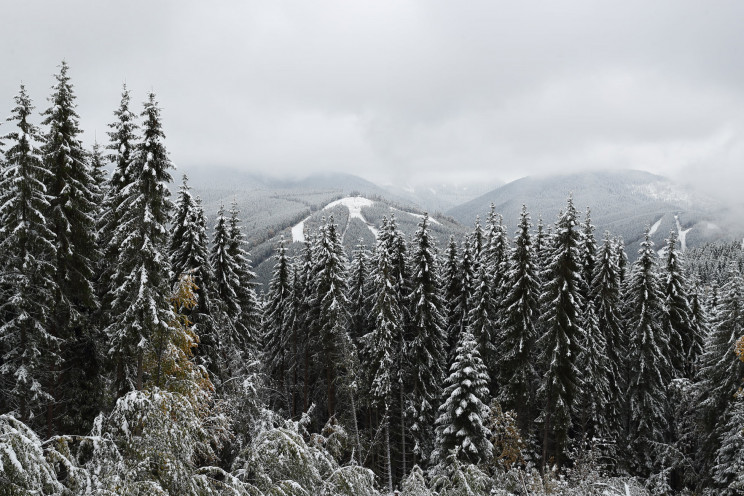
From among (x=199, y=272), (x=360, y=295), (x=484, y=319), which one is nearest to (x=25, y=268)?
(x=199, y=272)

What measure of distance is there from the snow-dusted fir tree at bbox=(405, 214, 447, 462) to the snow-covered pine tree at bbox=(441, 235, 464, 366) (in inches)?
103

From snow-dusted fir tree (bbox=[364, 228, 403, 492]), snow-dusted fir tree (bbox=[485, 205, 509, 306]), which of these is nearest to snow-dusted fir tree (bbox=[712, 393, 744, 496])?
snow-dusted fir tree (bbox=[485, 205, 509, 306])

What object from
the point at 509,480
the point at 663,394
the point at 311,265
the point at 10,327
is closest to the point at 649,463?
the point at 663,394

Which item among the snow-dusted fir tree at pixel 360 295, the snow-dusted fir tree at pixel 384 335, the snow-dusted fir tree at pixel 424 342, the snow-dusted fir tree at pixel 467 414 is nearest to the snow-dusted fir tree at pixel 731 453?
the snow-dusted fir tree at pixel 467 414

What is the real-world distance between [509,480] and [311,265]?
1789 centimetres

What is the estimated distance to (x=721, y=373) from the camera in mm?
22344

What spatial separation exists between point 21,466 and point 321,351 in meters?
25.1

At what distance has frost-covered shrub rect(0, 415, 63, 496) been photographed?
14.3ft

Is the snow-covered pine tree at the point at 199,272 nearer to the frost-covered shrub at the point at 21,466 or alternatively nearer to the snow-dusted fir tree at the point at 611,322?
the frost-covered shrub at the point at 21,466

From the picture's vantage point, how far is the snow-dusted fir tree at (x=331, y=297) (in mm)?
25141

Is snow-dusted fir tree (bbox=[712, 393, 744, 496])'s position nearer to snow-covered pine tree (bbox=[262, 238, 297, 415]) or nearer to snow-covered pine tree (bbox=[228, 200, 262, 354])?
snow-covered pine tree (bbox=[262, 238, 297, 415])

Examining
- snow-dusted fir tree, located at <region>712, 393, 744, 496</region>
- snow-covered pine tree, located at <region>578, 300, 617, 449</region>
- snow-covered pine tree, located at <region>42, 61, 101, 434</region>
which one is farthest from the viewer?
snow-covered pine tree, located at <region>578, 300, 617, 449</region>

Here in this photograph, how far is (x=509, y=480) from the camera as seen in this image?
579 inches

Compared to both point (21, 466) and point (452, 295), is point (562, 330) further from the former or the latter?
point (21, 466)
